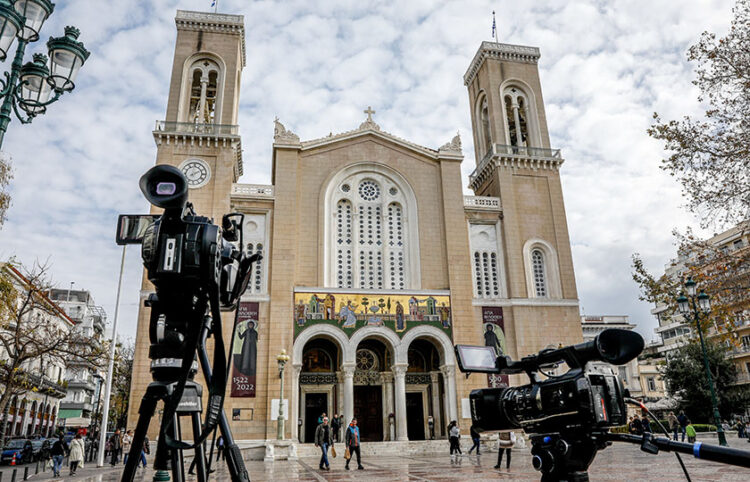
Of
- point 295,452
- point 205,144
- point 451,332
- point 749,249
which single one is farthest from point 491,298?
point 205,144

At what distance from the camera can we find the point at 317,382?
2467cm

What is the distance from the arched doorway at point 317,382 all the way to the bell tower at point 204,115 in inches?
178

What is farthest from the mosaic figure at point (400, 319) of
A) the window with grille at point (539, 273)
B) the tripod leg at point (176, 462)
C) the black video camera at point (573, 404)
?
the tripod leg at point (176, 462)

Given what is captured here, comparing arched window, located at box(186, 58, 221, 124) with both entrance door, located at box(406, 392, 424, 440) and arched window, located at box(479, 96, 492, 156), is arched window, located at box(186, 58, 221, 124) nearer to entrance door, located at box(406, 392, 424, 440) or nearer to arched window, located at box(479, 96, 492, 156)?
arched window, located at box(479, 96, 492, 156)

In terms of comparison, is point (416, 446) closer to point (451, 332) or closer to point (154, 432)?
point (451, 332)

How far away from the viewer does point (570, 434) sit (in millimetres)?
3236

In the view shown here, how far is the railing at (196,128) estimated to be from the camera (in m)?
25.9

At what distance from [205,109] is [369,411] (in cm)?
1854

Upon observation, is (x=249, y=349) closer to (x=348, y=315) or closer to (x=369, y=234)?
(x=348, y=315)

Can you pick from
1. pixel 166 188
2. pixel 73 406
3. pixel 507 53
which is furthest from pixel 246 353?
pixel 73 406

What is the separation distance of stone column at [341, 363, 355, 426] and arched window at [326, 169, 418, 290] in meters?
4.03

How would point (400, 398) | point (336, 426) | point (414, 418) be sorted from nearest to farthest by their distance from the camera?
1. point (336, 426)
2. point (400, 398)
3. point (414, 418)

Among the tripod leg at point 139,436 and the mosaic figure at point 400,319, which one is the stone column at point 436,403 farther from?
the tripod leg at point 139,436

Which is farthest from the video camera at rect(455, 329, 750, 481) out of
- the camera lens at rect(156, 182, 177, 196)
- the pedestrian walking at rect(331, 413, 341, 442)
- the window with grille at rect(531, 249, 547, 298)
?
the window with grille at rect(531, 249, 547, 298)
